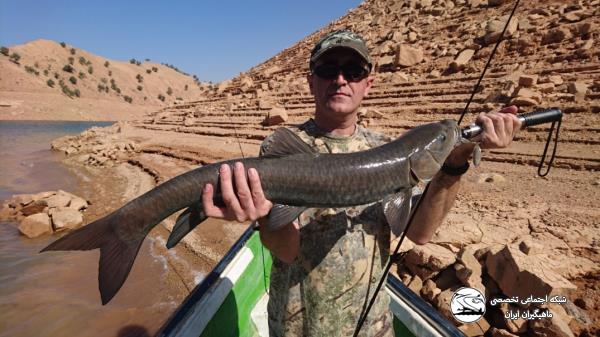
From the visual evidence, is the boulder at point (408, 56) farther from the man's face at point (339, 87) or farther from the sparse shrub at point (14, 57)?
the sparse shrub at point (14, 57)

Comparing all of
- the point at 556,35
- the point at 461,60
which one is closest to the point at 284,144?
the point at 461,60

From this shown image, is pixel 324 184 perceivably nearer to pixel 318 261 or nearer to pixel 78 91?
pixel 318 261

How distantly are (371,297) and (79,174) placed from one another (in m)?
15.7

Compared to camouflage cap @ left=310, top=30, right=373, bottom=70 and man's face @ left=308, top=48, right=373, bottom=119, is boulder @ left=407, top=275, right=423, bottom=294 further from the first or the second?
camouflage cap @ left=310, top=30, right=373, bottom=70

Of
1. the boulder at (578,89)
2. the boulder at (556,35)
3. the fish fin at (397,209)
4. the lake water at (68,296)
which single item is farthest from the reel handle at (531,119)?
the boulder at (556,35)

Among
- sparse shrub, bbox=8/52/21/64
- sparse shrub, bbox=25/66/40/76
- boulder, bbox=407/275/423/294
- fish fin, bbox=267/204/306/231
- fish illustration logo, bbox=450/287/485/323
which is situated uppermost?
sparse shrub, bbox=8/52/21/64

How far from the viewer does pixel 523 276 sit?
3.46m

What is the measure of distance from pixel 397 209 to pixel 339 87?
0.85m

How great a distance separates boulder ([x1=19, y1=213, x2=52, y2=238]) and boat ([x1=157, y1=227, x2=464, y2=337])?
6.67 m

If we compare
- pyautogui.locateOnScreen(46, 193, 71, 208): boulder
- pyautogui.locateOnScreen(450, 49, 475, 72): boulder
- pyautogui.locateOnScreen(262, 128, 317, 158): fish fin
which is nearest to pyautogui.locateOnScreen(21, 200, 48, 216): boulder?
pyautogui.locateOnScreen(46, 193, 71, 208): boulder

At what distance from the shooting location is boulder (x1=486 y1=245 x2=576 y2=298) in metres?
3.35

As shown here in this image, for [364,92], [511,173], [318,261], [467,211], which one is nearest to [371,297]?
[318,261]

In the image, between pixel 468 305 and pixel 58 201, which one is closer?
pixel 468 305

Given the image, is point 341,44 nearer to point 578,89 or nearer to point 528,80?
point 578,89
